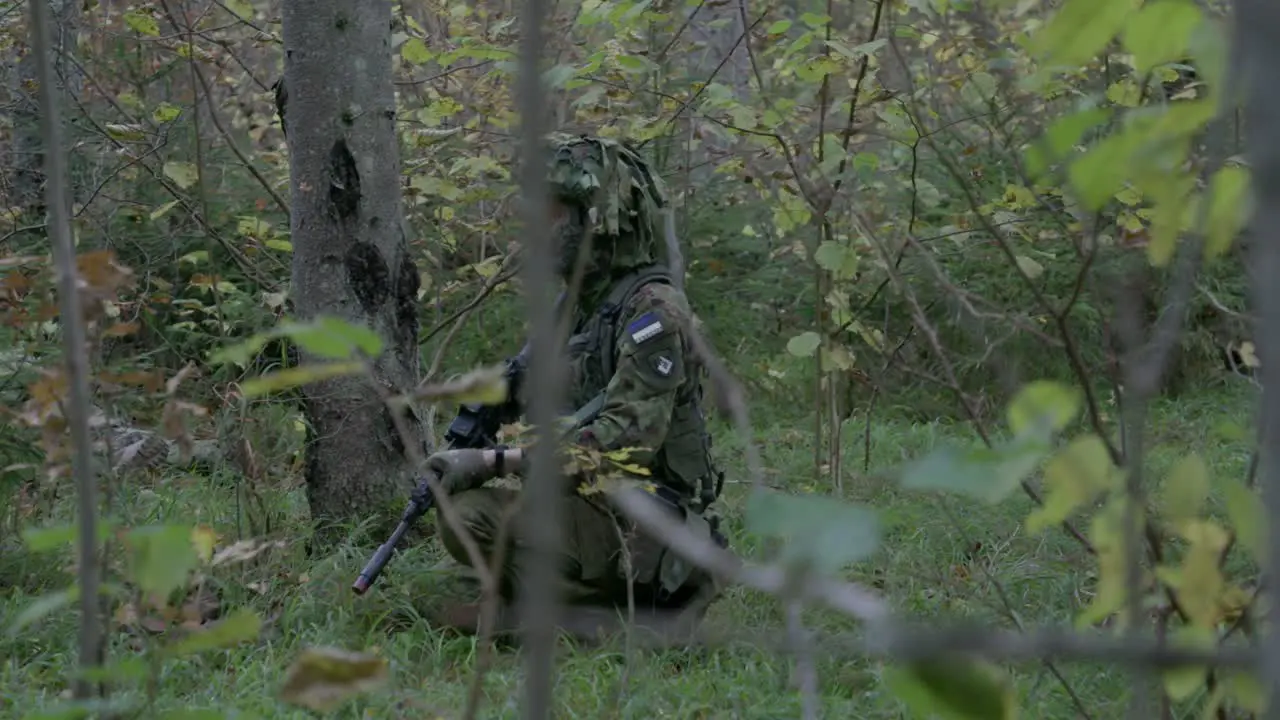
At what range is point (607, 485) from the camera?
3596mm

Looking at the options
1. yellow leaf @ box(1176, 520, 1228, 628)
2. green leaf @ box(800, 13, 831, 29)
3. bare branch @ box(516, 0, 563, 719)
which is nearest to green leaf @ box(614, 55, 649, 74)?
green leaf @ box(800, 13, 831, 29)

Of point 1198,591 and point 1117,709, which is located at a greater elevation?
point 1198,591

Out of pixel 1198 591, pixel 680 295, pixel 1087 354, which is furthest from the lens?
pixel 1087 354

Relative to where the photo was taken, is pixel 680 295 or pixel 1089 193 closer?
pixel 1089 193

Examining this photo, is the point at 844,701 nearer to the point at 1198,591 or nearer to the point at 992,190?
the point at 1198,591

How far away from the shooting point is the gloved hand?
158 inches

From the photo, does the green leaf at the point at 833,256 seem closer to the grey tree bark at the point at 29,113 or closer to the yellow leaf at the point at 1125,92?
the yellow leaf at the point at 1125,92

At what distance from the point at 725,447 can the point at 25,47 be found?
3.90 meters

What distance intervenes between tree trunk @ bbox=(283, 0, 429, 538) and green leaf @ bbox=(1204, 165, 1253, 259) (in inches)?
139

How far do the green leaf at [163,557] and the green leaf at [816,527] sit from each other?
2.34 ft

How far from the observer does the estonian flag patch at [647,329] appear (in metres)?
3.91

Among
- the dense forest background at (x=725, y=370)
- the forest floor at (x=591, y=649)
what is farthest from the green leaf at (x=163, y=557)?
the forest floor at (x=591, y=649)

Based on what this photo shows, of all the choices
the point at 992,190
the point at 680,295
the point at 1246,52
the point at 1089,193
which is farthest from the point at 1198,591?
the point at 992,190

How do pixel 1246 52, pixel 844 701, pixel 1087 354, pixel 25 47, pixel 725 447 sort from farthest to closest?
pixel 1087 354 → pixel 725 447 → pixel 25 47 → pixel 844 701 → pixel 1246 52
